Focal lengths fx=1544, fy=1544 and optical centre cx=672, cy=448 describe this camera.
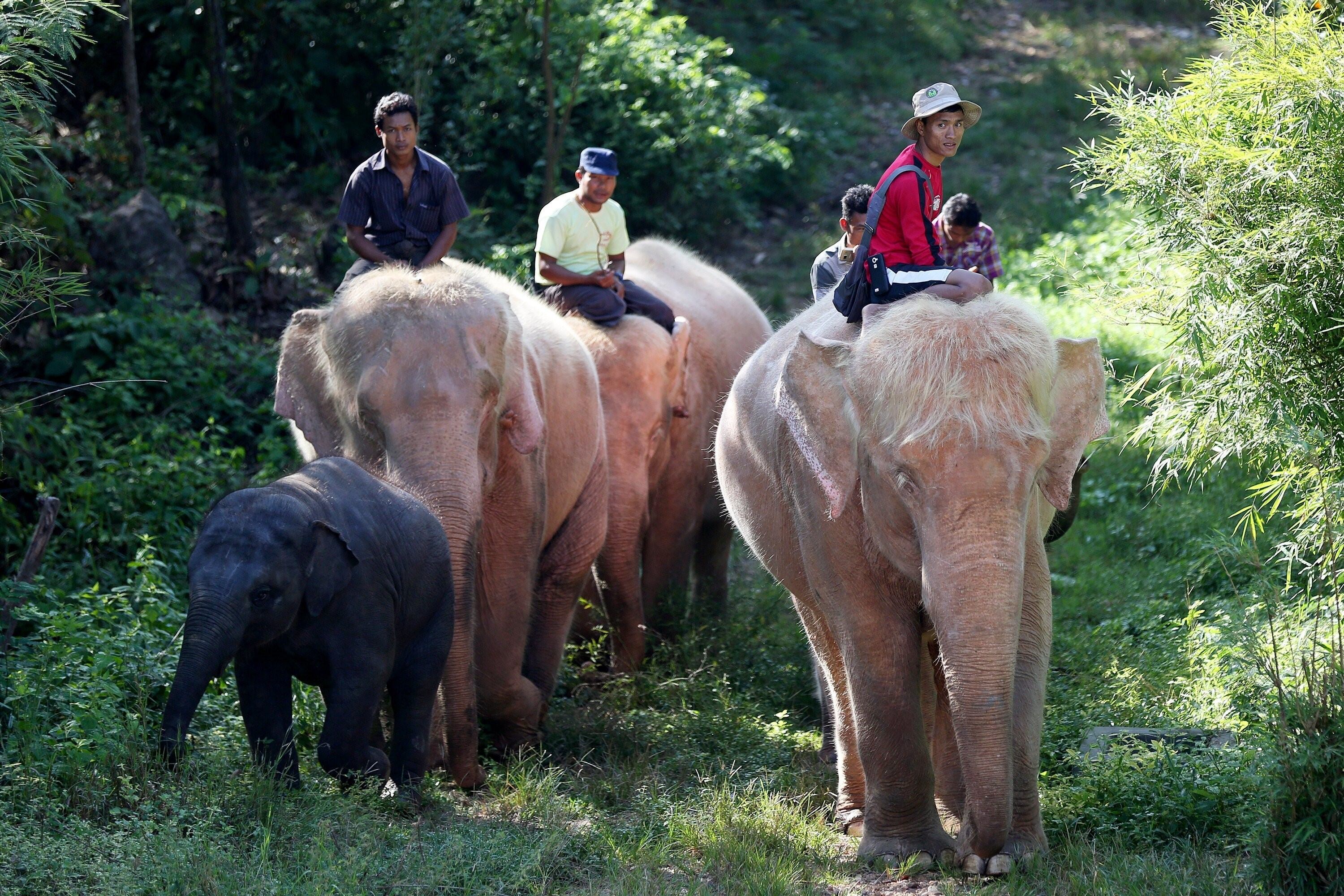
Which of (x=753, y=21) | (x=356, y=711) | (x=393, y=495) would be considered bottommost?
(x=356, y=711)

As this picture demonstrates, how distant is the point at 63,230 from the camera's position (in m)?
9.66

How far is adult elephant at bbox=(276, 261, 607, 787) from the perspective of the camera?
5.63 meters

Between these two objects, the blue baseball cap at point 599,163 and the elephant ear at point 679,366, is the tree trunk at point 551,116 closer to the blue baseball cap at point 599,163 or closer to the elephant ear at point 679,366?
the elephant ear at point 679,366

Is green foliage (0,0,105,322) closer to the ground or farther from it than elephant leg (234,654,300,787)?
farther from it

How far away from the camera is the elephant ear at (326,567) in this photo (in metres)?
4.91

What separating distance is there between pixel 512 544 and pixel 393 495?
105cm

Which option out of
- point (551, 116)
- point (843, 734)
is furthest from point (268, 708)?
point (551, 116)

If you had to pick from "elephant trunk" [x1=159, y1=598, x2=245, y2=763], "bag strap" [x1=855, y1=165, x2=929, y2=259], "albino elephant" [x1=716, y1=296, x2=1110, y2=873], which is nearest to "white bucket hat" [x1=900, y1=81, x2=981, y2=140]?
"bag strap" [x1=855, y1=165, x2=929, y2=259]

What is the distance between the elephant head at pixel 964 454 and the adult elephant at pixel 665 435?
3034 mm

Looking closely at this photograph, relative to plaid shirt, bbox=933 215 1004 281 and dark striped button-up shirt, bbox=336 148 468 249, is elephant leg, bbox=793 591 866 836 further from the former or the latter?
dark striped button-up shirt, bbox=336 148 468 249

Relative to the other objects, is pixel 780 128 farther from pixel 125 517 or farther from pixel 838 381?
pixel 838 381

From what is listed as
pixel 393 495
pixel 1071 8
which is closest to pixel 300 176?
pixel 393 495

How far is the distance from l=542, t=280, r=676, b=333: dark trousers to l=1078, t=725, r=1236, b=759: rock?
336cm

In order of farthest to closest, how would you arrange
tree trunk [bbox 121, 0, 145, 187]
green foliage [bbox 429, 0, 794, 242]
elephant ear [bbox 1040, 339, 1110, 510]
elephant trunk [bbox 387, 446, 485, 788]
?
green foliage [bbox 429, 0, 794, 242]
tree trunk [bbox 121, 0, 145, 187]
elephant trunk [bbox 387, 446, 485, 788]
elephant ear [bbox 1040, 339, 1110, 510]
